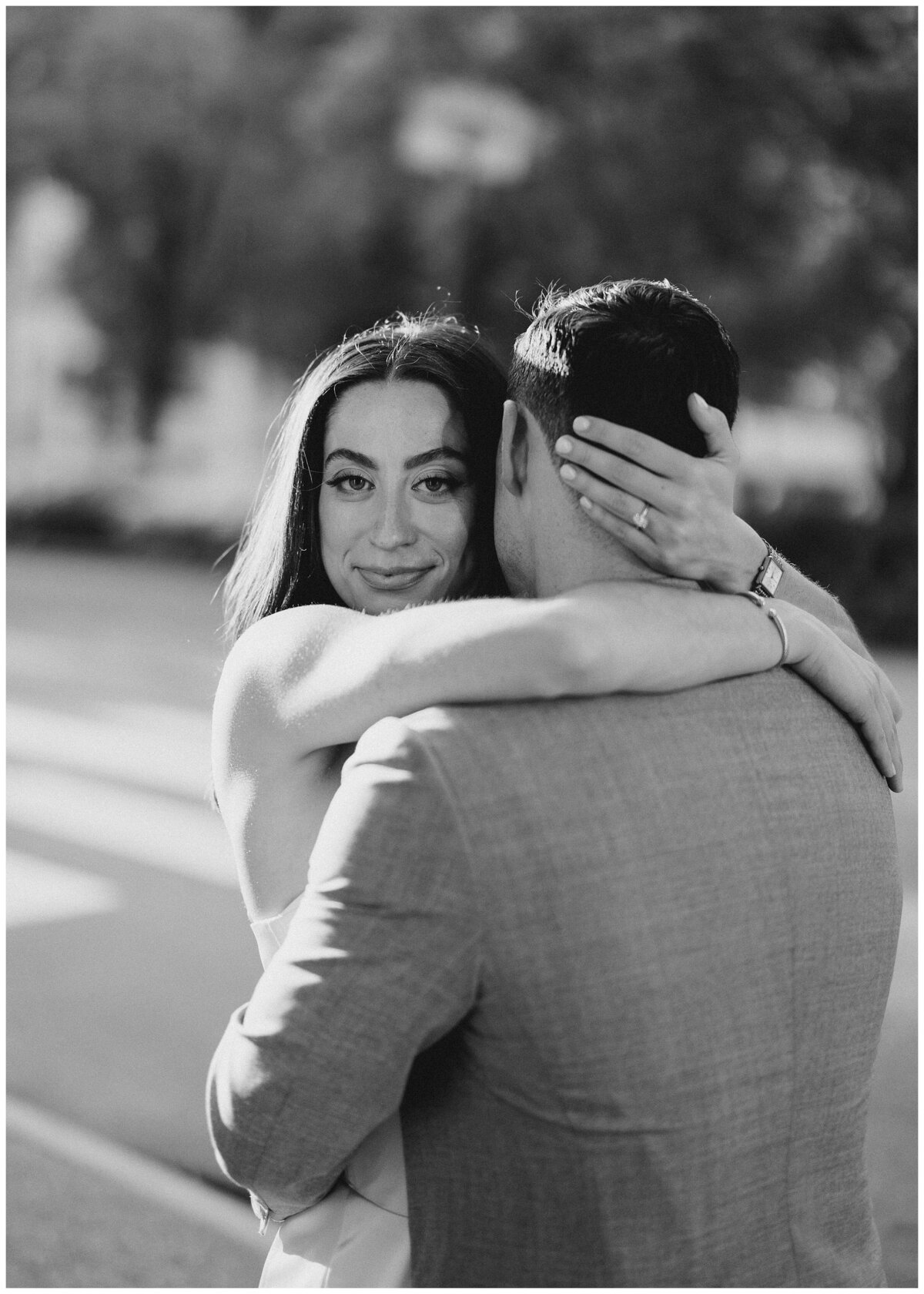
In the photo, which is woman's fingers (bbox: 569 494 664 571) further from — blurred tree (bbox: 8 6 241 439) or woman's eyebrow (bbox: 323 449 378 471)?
blurred tree (bbox: 8 6 241 439)

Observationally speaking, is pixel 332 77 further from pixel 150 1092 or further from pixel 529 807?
pixel 529 807

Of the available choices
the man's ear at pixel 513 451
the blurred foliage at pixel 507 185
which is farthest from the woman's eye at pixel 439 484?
the blurred foliage at pixel 507 185

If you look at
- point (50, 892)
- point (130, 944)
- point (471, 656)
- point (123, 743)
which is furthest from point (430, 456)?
point (123, 743)

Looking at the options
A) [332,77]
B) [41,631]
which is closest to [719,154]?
[332,77]

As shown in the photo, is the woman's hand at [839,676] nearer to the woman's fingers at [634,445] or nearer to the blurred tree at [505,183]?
the woman's fingers at [634,445]

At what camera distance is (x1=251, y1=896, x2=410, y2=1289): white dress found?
186 cm

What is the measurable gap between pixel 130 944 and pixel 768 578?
4.80 m

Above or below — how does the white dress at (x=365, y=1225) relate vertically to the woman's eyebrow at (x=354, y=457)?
below

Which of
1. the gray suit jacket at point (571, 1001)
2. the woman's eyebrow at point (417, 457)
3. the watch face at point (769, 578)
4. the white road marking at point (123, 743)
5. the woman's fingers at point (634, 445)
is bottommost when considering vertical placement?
the white road marking at point (123, 743)

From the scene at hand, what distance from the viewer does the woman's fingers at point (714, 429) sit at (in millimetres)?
1819

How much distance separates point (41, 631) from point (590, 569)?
14329 millimetres

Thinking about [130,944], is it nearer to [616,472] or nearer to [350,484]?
[350,484]

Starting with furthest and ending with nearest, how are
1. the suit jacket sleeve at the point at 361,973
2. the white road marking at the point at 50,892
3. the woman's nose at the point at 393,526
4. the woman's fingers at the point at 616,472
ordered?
the white road marking at the point at 50,892
the woman's nose at the point at 393,526
the woman's fingers at the point at 616,472
the suit jacket sleeve at the point at 361,973

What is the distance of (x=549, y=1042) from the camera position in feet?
5.10
